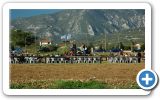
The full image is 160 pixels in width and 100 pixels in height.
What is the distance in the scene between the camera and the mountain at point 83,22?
2525cm

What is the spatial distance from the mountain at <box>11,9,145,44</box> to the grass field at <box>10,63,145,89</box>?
0.78ft

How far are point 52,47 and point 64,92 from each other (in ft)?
1.12

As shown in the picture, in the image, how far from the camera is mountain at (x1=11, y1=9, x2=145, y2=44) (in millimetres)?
25250

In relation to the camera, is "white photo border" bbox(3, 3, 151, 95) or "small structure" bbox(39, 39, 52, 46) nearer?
"white photo border" bbox(3, 3, 151, 95)

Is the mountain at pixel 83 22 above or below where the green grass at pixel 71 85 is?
above

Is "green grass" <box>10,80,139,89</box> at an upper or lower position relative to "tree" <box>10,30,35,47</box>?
lower

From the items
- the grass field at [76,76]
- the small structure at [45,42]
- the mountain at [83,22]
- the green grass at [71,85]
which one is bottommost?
the green grass at [71,85]

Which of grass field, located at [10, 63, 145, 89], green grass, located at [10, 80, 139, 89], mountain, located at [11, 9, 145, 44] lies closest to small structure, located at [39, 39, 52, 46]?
mountain, located at [11, 9, 145, 44]

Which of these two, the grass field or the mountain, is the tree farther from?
the grass field

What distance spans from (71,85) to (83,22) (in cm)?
46
